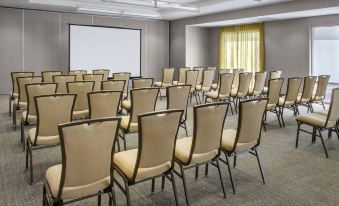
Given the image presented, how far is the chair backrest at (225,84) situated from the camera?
23.0 feet

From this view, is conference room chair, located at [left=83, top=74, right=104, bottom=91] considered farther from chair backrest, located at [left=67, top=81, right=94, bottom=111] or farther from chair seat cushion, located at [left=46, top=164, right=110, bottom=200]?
chair seat cushion, located at [left=46, top=164, right=110, bottom=200]

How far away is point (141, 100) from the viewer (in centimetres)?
411

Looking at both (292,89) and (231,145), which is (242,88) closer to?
(292,89)

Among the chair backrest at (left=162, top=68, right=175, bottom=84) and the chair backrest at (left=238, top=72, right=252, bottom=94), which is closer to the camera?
the chair backrest at (left=238, top=72, right=252, bottom=94)

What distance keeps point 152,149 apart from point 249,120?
1194mm

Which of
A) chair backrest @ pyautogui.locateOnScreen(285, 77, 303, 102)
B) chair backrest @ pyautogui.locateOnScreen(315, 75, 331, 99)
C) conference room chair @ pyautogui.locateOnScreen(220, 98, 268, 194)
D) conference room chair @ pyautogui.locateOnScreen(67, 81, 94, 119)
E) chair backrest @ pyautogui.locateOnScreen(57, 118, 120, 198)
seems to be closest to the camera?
chair backrest @ pyautogui.locateOnScreen(57, 118, 120, 198)

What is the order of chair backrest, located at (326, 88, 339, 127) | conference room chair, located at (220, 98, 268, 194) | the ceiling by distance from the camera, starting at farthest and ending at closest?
the ceiling
chair backrest, located at (326, 88, 339, 127)
conference room chair, located at (220, 98, 268, 194)

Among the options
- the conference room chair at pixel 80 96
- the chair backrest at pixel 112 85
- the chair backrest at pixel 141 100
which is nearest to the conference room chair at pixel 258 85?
the chair backrest at pixel 112 85

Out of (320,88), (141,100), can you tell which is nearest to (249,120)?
(141,100)

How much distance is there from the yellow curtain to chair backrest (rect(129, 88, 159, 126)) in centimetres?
758

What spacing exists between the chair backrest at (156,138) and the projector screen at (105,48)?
8.97 meters

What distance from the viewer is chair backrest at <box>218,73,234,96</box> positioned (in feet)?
23.0

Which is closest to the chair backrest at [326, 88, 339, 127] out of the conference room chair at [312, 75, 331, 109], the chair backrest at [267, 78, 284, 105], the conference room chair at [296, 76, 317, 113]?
the chair backrest at [267, 78, 284, 105]

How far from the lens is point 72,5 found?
31.2 ft
